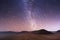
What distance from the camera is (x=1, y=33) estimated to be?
27.8 ft

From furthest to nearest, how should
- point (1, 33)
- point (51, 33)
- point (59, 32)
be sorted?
1. point (59, 32)
2. point (51, 33)
3. point (1, 33)

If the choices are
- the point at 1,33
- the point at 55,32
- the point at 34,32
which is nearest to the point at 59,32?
the point at 55,32

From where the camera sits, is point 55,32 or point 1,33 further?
Answer: point 55,32

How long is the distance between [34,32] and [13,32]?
1.17m

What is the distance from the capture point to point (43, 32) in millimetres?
10250

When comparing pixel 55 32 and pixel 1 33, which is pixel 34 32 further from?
pixel 1 33

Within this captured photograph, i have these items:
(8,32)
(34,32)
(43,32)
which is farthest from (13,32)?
(43,32)

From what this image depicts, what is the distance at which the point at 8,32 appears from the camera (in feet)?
29.8

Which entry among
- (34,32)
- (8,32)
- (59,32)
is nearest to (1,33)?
(8,32)

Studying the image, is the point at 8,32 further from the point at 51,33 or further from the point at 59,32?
the point at 59,32

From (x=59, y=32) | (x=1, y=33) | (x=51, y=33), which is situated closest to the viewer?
(x=1, y=33)

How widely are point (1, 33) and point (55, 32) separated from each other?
9.66ft

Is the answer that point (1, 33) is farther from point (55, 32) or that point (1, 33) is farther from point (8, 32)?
point (55, 32)

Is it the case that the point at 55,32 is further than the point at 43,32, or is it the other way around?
the point at 43,32
